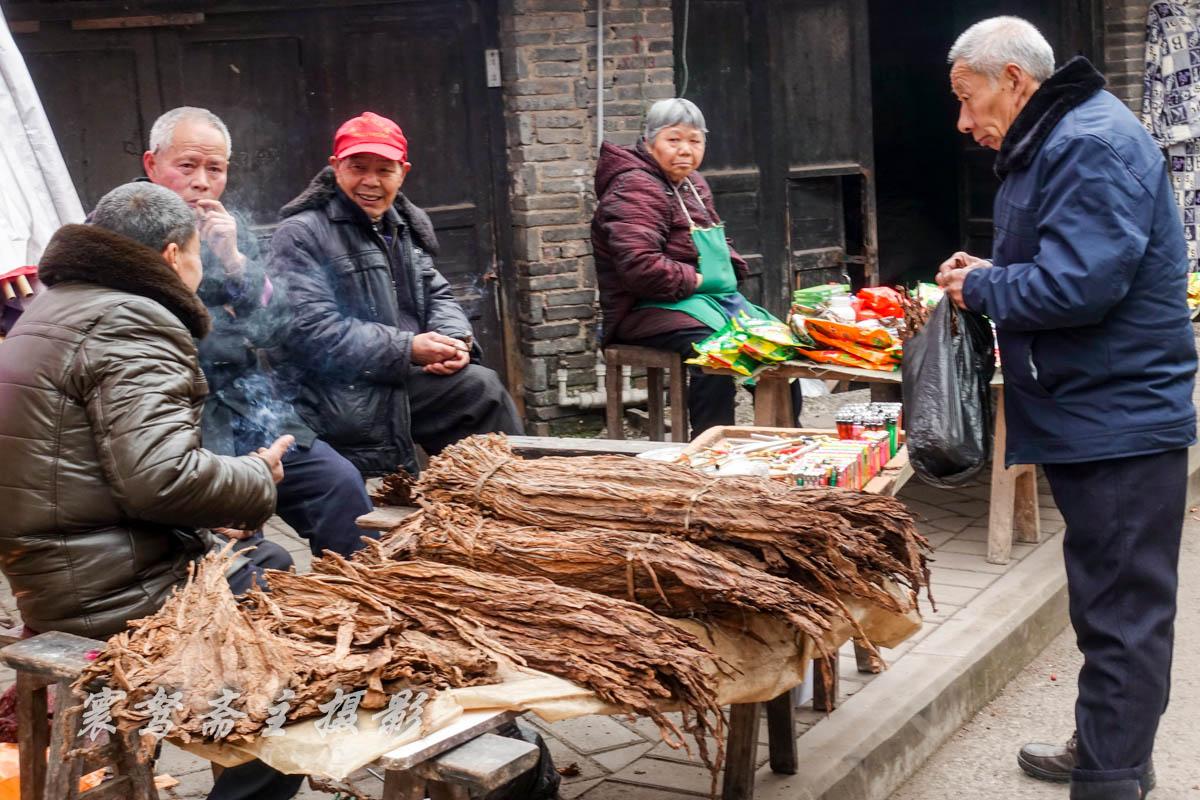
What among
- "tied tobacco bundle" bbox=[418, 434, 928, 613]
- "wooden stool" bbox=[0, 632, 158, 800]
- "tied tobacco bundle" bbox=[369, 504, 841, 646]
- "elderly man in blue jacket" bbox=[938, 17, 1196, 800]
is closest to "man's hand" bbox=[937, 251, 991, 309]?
"elderly man in blue jacket" bbox=[938, 17, 1196, 800]

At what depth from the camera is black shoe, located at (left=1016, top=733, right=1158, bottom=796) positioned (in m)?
4.10

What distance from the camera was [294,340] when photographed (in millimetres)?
4586

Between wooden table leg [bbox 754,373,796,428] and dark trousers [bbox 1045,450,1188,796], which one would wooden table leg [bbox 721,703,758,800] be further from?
wooden table leg [bbox 754,373,796,428]

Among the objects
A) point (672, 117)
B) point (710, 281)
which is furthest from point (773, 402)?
point (672, 117)

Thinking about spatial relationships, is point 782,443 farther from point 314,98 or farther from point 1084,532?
point 314,98

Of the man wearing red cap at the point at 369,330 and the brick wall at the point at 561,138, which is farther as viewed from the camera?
the brick wall at the point at 561,138

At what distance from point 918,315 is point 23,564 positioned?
3.27m

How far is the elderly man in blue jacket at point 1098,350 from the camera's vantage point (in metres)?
3.49

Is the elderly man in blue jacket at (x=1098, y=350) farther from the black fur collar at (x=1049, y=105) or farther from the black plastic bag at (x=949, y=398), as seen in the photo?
the black plastic bag at (x=949, y=398)

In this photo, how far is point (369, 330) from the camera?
4633 mm

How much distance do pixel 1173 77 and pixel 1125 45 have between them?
48 centimetres

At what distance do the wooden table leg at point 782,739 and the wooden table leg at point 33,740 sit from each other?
1.89m

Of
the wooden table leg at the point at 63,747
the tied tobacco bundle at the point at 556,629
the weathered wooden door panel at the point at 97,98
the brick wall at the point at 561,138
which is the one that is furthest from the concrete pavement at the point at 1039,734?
the weathered wooden door panel at the point at 97,98

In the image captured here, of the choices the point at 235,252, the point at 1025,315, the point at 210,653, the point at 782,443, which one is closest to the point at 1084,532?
the point at 1025,315
